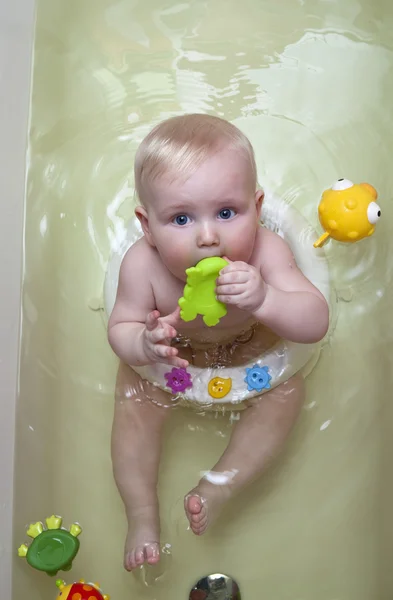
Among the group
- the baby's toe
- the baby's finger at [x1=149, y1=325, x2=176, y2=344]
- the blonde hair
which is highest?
the blonde hair

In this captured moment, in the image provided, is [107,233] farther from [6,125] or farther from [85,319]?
[6,125]

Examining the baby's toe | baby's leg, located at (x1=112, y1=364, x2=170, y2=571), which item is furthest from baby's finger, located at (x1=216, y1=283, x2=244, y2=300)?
the baby's toe

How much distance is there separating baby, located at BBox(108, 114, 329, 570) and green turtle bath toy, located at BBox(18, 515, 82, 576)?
0.14 meters

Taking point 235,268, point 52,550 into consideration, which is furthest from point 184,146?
point 52,550

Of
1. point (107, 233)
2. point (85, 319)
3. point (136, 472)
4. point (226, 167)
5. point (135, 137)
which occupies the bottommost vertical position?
point (136, 472)

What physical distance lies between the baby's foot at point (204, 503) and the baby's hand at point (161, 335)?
250 mm

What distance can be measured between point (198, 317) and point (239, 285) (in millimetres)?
183

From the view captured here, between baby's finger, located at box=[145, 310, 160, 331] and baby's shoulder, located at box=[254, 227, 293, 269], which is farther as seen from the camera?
baby's shoulder, located at box=[254, 227, 293, 269]

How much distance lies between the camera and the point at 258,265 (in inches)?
42.4

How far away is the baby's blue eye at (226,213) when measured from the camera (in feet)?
3.15

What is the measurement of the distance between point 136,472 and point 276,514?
0.26m

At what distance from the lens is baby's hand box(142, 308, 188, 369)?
0.92 meters

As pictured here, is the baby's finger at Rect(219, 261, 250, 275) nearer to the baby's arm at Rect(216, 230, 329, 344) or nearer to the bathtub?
the baby's arm at Rect(216, 230, 329, 344)

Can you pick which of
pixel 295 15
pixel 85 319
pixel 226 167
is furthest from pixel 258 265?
pixel 295 15
